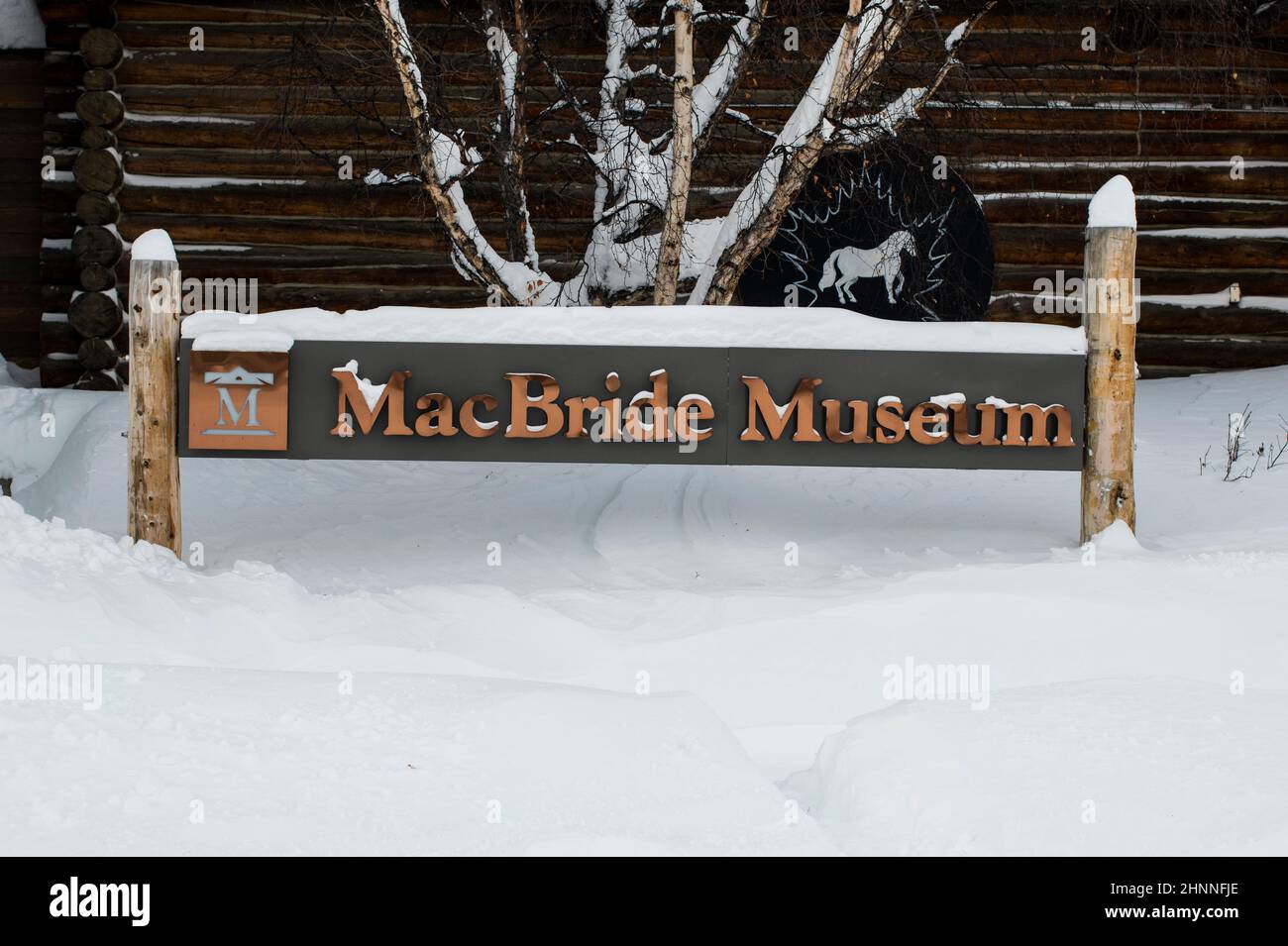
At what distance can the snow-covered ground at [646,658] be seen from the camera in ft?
11.3

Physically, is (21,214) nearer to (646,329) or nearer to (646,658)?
(646,329)

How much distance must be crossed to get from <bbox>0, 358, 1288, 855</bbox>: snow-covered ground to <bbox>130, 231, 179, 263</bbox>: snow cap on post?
4.62ft

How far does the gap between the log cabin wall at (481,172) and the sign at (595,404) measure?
378 cm

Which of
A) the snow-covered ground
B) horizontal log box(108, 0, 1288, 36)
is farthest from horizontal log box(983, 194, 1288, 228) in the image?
the snow-covered ground

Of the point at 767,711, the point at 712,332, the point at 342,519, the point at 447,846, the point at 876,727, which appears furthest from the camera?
the point at 342,519

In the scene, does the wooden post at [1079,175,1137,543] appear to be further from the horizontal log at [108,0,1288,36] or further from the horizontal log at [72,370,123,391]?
the horizontal log at [72,370,123,391]

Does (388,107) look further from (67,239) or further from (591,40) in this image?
(67,239)

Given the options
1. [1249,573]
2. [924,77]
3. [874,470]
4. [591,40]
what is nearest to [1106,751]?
[1249,573]

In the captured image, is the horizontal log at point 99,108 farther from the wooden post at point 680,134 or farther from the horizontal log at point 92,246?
the wooden post at point 680,134

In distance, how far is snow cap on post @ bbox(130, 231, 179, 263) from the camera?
20.9ft

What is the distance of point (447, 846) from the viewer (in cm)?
331

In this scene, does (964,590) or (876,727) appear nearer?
(876,727)

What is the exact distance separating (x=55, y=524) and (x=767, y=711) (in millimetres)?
3511

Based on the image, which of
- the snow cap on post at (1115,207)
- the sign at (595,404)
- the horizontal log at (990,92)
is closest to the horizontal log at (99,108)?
the horizontal log at (990,92)
